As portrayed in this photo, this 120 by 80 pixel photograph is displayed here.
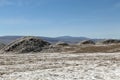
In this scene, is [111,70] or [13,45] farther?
[13,45]

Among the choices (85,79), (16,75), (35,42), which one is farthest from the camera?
(35,42)

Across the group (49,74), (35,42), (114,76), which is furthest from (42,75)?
(35,42)

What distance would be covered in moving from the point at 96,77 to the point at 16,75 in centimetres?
738

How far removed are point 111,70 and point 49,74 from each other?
6906mm

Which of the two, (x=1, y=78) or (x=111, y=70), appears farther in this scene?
(x=111, y=70)

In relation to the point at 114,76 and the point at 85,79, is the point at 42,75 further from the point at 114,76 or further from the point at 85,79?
the point at 114,76

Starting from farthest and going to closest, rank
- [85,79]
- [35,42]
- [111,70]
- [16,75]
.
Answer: [35,42] < [111,70] < [16,75] < [85,79]

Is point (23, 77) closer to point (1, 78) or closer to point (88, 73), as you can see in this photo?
point (1, 78)

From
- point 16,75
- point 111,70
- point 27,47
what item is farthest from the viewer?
point 27,47

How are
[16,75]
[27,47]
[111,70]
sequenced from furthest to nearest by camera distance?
1. [27,47]
2. [111,70]
3. [16,75]

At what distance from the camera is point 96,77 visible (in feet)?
90.3

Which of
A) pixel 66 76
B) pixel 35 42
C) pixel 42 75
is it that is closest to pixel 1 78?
pixel 42 75

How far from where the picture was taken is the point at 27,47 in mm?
83500

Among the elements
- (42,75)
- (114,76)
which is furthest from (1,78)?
(114,76)
